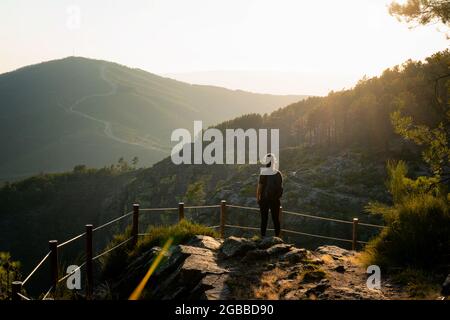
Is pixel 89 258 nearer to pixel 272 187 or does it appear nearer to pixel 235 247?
pixel 235 247

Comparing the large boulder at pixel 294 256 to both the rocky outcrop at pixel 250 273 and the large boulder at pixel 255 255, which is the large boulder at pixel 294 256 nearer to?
the rocky outcrop at pixel 250 273

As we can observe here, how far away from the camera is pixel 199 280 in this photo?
832cm

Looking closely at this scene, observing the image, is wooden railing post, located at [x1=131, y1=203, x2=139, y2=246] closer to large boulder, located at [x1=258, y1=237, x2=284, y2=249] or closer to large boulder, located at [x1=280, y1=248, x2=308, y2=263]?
large boulder, located at [x1=258, y1=237, x2=284, y2=249]

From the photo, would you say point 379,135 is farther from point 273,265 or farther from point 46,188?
point 46,188

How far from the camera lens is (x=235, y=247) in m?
10.1

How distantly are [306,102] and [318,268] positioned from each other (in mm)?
101536

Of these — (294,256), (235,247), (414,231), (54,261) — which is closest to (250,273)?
(294,256)

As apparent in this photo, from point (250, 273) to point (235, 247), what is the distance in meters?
1.41

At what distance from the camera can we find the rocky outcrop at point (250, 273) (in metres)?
7.46

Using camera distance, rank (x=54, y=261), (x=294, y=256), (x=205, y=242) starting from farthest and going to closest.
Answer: (x=205, y=242)
(x=294, y=256)
(x=54, y=261)

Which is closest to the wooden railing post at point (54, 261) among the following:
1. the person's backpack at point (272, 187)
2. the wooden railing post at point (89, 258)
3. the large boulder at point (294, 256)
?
the wooden railing post at point (89, 258)

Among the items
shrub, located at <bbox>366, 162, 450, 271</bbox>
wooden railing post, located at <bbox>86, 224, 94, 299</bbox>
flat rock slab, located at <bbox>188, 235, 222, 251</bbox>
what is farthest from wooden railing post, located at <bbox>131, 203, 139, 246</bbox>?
shrub, located at <bbox>366, 162, 450, 271</bbox>

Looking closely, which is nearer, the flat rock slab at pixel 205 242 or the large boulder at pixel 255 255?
the large boulder at pixel 255 255
